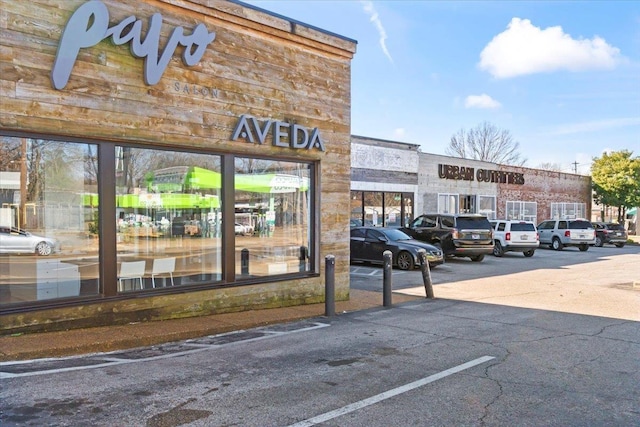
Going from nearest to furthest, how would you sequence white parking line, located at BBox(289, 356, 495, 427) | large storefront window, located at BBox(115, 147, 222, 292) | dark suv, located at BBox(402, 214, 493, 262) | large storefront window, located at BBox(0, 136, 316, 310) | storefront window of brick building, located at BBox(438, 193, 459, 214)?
white parking line, located at BBox(289, 356, 495, 427)
large storefront window, located at BBox(0, 136, 316, 310)
large storefront window, located at BBox(115, 147, 222, 292)
dark suv, located at BBox(402, 214, 493, 262)
storefront window of brick building, located at BBox(438, 193, 459, 214)

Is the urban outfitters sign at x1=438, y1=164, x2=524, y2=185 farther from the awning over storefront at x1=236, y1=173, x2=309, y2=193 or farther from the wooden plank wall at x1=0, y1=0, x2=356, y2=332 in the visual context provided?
the awning over storefront at x1=236, y1=173, x2=309, y2=193

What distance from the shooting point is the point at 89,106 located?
774 cm

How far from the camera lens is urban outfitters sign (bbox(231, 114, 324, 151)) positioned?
9625 millimetres

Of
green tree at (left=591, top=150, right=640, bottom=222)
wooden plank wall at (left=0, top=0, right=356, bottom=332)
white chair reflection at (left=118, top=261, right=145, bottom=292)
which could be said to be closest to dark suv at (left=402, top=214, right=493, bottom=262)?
wooden plank wall at (left=0, top=0, right=356, bottom=332)

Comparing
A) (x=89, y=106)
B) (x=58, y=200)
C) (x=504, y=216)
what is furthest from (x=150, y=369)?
(x=504, y=216)

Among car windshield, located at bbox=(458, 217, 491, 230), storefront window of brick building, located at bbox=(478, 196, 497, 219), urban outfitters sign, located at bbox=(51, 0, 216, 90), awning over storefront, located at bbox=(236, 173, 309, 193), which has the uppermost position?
urban outfitters sign, located at bbox=(51, 0, 216, 90)

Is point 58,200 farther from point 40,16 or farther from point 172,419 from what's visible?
point 172,419

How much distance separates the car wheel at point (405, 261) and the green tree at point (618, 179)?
31.0m

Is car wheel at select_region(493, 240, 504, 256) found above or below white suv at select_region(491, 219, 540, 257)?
below

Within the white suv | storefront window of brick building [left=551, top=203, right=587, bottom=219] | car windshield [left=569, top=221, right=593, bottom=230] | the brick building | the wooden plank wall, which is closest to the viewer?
the wooden plank wall

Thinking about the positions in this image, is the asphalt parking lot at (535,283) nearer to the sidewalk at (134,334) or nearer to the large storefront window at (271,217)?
the large storefront window at (271,217)

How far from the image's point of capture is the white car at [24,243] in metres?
7.46

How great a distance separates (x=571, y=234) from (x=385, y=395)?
2758cm

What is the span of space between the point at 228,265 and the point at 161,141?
2553mm
